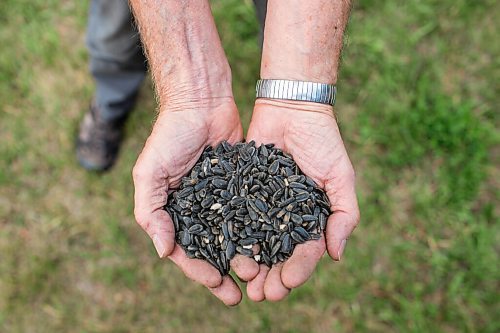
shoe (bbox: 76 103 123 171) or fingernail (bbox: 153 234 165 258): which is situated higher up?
fingernail (bbox: 153 234 165 258)

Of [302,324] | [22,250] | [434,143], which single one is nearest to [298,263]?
[302,324]

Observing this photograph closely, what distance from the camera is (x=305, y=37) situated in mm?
2207

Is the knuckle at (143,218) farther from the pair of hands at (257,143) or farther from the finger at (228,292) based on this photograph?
the finger at (228,292)

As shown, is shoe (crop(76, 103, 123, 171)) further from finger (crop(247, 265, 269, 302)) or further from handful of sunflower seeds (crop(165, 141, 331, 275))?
finger (crop(247, 265, 269, 302))

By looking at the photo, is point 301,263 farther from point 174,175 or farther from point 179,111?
point 179,111

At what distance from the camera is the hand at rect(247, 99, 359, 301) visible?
2.12 metres

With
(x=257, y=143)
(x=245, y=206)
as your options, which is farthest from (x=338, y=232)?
(x=257, y=143)

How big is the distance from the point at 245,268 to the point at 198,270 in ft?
0.65

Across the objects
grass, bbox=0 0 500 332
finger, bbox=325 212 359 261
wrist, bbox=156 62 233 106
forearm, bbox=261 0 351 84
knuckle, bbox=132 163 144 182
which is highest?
forearm, bbox=261 0 351 84

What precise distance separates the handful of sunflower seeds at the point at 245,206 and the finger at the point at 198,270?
0.05 meters

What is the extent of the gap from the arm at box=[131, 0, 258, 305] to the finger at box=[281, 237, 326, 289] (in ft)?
0.50

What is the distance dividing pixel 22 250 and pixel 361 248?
2289mm

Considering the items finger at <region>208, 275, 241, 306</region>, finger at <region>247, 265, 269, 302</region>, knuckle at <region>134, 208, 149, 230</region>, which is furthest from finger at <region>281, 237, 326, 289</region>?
knuckle at <region>134, 208, 149, 230</region>

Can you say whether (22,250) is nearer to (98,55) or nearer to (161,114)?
(98,55)
